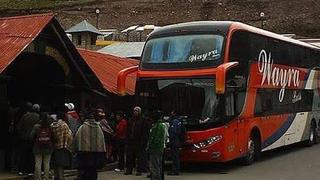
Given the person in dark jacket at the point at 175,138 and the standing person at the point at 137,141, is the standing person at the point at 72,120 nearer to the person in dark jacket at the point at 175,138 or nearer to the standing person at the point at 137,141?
the standing person at the point at 137,141

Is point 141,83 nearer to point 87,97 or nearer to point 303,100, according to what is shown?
point 87,97

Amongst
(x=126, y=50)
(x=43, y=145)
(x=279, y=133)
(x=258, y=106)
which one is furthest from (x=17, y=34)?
(x=126, y=50)

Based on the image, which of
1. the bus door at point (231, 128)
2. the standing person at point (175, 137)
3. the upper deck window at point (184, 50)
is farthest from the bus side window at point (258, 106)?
the standing person at point (175, 137)

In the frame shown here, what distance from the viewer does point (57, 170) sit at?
1423 centimetres

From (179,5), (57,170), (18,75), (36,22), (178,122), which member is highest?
(179,5)

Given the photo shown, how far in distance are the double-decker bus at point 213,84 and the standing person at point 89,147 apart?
394cm

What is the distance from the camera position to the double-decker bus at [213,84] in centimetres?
1653

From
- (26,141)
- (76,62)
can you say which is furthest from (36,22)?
(26,141)

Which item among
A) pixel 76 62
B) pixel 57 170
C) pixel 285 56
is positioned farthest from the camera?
pixel 285 56

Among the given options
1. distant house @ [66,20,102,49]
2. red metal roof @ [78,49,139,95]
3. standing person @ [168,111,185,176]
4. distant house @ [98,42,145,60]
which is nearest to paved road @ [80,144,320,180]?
standing person @ [168,111,185,176]

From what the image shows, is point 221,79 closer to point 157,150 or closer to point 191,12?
point 157,150

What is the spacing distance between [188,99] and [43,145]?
4.63m

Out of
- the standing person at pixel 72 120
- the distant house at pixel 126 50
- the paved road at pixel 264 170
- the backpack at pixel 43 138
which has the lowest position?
the paved road at pixel 264 170

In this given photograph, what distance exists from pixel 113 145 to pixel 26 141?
149 inches
